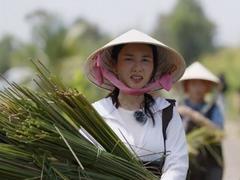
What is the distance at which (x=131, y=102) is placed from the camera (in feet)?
13.0

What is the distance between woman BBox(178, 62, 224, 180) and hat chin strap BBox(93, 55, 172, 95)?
2.96m

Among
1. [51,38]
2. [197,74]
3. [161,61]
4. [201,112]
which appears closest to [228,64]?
[51,38]

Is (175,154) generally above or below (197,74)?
above

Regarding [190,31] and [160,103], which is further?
[190,31]

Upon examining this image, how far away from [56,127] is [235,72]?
35.1 meters

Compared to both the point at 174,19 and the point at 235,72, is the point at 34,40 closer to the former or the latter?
the point at 235,72

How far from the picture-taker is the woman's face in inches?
155

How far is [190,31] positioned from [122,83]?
59789 mm

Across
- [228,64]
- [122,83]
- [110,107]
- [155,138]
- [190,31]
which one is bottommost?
[190,31]

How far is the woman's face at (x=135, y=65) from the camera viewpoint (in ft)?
12.9

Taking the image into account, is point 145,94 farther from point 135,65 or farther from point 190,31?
point 190,31

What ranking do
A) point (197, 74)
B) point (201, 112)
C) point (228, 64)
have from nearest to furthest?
point (197, 74) < point (201, 112) < point (228, 64)

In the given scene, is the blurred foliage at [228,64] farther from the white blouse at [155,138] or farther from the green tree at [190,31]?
the white blouse at [155,138]

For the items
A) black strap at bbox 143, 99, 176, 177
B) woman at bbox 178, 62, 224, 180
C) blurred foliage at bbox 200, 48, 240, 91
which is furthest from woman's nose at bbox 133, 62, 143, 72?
blurred foliage at bbox 200, 48, 240, 91
